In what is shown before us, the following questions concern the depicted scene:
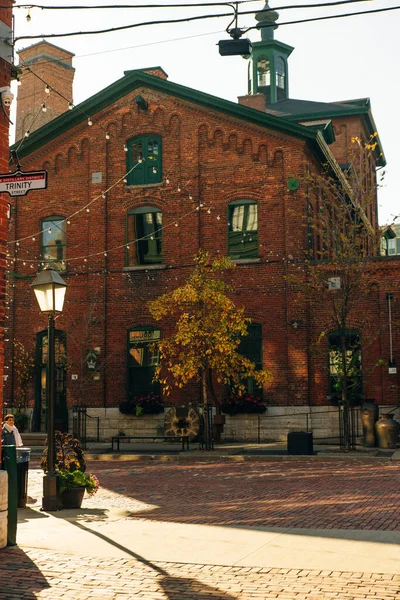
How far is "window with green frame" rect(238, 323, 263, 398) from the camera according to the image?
84.2 feet

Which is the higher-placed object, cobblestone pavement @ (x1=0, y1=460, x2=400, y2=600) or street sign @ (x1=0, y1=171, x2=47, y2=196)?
street sign @ (x1=0, y1=171, x2=47, y2=196)

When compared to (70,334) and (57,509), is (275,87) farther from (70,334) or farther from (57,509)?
(57,509)

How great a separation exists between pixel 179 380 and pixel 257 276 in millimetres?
→ 4394

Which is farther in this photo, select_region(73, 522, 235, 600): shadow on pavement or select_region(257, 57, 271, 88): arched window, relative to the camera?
select_region(257, 57, 271, 88): arched window

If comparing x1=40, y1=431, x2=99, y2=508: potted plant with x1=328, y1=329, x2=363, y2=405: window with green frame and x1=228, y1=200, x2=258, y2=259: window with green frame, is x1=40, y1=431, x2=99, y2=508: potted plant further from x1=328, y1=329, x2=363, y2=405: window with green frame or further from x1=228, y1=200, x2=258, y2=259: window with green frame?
x1=228, y1=200, x2=258, y2=259: window with green frame

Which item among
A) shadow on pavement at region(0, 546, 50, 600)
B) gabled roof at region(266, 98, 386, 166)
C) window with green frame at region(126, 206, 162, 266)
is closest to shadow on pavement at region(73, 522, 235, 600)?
shadow on pavement at region(0, 546, 50, 600)

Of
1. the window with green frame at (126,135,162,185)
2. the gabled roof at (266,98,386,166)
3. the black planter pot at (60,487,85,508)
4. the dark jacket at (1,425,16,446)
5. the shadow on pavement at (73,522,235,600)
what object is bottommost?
the shadow on pavement at (73,522,235,600)

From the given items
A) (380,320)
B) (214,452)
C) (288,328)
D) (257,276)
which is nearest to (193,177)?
(257,276)

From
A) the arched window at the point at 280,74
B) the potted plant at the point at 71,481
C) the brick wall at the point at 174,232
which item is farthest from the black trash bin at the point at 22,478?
the arched window at the point at 280,74

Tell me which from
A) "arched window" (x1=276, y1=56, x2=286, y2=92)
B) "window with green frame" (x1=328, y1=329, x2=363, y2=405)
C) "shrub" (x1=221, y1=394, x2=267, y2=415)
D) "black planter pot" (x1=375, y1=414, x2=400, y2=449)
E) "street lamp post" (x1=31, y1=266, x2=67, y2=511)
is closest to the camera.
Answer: "street lamp post" (x1=31, y1=266, x2=67, y2=511)

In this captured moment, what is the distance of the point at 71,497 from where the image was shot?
1252 cm

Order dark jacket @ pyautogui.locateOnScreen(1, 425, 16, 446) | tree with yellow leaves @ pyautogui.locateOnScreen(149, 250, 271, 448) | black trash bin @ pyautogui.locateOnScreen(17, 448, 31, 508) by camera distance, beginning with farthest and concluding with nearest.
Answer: tree with yellow leaves @ pyautogui.locateOnScreen(149, 250, 271, 448)
dark jacket @ pyautogui.locateOnScreen(1, 425, 16, 446)
black trash bin @ pyautogui.locateOnScreen(17, 448, 31, 508)

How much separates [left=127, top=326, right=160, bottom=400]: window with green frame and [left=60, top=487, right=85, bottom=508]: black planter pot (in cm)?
1414

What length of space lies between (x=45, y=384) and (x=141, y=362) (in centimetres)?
374
